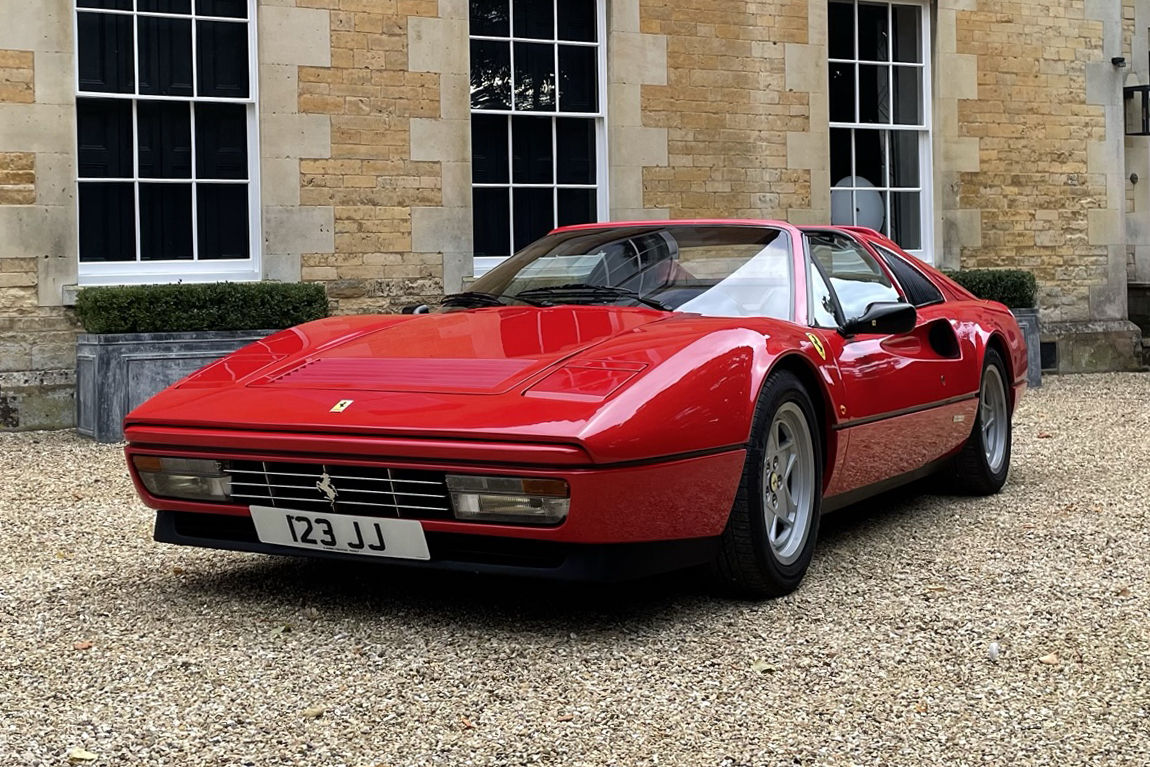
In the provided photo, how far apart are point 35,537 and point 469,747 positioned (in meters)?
3.23

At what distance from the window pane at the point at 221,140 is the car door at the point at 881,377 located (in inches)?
236

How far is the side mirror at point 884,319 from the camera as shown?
4707 millimetres

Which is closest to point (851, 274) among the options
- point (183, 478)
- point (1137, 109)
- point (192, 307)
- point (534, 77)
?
point (183, 478)

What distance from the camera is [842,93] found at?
42.5 ft

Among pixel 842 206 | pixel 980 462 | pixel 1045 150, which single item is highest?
pixel 1045 150

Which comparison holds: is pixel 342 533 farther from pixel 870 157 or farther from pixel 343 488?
pixel 870 157

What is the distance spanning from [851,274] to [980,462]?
1.36m

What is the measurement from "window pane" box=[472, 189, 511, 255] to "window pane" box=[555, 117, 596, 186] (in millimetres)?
548

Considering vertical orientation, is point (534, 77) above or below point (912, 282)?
above

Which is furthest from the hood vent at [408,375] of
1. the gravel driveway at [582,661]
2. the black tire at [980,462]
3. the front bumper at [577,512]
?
the black tire at [980,462]

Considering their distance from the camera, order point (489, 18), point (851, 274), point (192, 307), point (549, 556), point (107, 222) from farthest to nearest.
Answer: point (489, 18) → point (107, 222) → point (192, 307) → point (851, 274) → point (549, 556)

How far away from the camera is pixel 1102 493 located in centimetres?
633

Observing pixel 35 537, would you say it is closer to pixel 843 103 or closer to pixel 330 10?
pixel 330 10

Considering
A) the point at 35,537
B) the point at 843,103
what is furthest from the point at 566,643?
the point at 843,103
